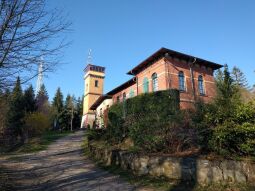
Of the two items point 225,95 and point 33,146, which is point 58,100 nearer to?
point 33,146

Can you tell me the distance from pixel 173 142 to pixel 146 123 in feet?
6.53

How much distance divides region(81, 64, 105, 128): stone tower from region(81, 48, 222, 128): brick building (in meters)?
26.6

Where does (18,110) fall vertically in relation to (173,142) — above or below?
above

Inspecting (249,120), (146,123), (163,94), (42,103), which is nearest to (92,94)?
(42,103)

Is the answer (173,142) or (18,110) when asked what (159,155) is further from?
(18,110)

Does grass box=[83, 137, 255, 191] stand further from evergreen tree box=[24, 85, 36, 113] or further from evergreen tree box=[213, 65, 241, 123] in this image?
evergreen tree box=[24, 85, 36, 113]

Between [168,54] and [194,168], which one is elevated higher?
[168,54]

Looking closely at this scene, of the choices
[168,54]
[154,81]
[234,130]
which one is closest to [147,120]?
[234,130]

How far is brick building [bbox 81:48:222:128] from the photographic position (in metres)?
21.6

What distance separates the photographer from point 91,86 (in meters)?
52.4

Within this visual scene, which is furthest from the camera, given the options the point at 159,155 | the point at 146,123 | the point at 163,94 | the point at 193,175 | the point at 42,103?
the point at 42,103

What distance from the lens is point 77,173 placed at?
9.94 metres

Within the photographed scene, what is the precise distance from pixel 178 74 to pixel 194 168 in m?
15.5

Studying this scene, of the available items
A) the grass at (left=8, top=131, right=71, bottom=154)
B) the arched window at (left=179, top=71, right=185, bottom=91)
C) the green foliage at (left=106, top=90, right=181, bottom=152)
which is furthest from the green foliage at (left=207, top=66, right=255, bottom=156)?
the grass at (left=8, top=131, right=71, bottom=154)
